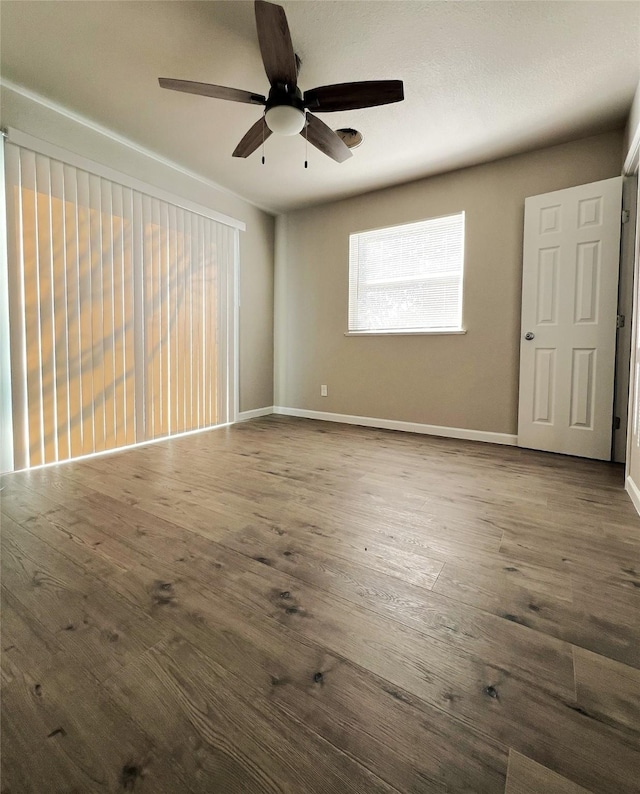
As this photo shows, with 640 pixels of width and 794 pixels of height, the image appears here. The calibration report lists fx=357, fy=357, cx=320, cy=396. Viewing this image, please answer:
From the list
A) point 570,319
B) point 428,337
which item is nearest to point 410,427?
point 428,337

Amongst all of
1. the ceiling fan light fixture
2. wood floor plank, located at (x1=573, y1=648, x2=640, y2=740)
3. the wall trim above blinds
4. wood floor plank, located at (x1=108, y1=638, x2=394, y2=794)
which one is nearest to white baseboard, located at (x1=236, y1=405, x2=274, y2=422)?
the wall trim above blinds

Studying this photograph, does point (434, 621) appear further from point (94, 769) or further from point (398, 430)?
point (398, 430)

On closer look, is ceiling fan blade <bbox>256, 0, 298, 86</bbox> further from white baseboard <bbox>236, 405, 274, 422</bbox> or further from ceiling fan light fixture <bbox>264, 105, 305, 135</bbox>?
white baseboard <bbox>236, 405, 274, 422</bbox>

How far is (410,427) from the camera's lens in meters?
3.78

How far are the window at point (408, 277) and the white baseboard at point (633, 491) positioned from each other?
71.6 inches

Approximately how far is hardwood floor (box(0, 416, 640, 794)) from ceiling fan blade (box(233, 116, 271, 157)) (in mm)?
2182

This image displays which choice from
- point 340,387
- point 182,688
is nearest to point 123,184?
point 340,387

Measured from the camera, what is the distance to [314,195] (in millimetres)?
3922

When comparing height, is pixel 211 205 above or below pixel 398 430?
above

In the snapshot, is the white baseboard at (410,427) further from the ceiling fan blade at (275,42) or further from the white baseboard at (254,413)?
the ceiling fan blade at (275,42)

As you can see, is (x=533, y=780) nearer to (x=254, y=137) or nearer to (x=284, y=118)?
(x=284, y=118)

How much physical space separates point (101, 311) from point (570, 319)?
12.2 feet

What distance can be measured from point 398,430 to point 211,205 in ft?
10.1

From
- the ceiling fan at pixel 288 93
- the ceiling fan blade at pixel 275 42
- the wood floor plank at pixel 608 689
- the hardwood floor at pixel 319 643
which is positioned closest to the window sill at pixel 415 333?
the hardwood floor at pixel 319 643
